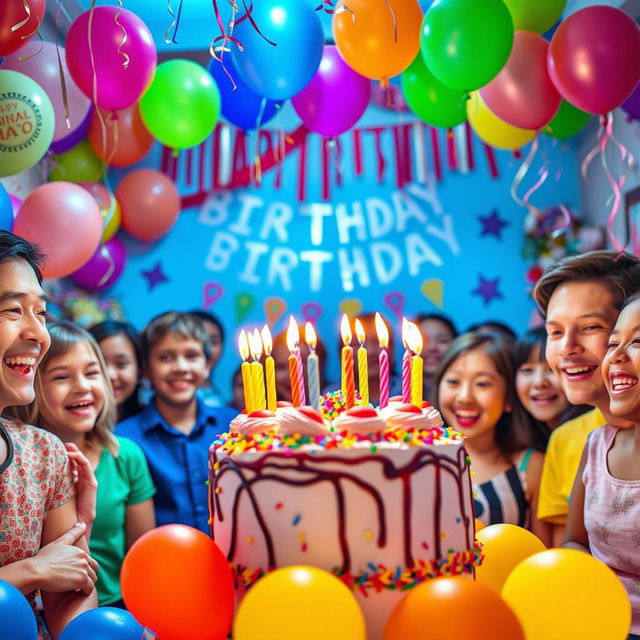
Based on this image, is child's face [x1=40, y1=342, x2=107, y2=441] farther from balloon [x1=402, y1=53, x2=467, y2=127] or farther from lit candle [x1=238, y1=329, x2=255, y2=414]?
balloon [x1=402, y1=53, x2=467, y2=127]

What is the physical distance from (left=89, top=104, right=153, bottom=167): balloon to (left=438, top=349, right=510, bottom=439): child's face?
202 cm

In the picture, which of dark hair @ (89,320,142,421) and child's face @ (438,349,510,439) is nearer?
child's face @ (438,349,510,439)

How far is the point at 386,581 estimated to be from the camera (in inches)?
61.6

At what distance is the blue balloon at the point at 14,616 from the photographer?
59.2 inches

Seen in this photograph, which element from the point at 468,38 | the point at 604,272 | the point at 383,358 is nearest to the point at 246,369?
the point at 383,358

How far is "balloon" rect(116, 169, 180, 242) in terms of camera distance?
182 inches

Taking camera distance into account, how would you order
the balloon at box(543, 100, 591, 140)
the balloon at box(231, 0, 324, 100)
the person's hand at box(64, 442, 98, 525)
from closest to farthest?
the person's hand at box(64, 442, 98, 525), the balloon at box(231, 0, 324, 100), the balloon at box(543, 100, 591, 140)

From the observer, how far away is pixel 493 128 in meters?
3.47

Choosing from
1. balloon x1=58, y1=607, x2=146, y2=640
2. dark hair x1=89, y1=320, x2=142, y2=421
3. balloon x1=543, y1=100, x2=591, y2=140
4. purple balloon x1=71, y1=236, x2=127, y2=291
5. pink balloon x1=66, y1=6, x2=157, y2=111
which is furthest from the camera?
purple balloon x1=71, y1=236, x2=127, y2=291

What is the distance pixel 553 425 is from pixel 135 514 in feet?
5.80

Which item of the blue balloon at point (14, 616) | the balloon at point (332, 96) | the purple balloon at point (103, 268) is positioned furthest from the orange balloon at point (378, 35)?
the blue balloon at point (14, 616)

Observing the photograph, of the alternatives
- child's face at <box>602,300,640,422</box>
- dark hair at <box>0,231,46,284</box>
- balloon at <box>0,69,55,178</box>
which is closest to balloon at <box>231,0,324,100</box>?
balloon at <box>0,69,55,178</box>

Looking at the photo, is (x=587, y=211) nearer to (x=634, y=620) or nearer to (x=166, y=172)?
(x=166, y=172)

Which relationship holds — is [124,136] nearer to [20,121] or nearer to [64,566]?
[20,121]
